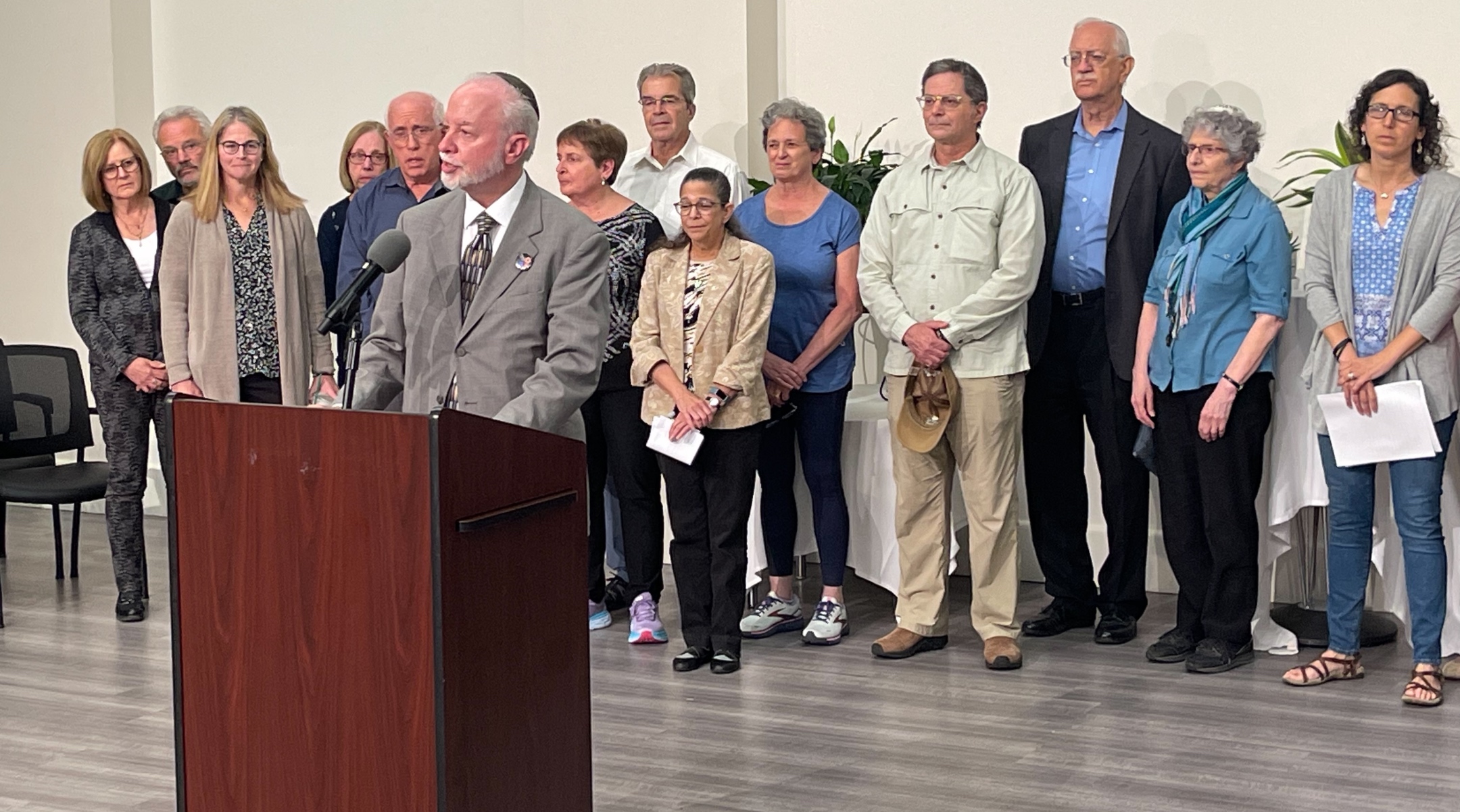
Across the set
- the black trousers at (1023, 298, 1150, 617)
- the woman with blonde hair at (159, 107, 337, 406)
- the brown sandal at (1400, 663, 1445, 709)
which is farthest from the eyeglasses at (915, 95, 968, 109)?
the woman with blonde hair at (159, 107, 337, 406)

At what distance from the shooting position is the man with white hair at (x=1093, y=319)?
4812 millimetres

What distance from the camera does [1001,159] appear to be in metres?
4.78

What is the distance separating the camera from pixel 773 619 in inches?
205

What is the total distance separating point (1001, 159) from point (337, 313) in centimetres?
271

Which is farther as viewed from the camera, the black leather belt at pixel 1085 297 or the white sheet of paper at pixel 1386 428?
the black leather belt at pixel 1085 297

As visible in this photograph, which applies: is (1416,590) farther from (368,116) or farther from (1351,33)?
(368,116)

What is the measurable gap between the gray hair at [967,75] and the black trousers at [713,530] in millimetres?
1180

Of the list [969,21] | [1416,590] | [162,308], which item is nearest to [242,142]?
[162,308]

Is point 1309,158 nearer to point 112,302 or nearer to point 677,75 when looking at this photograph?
point 677,75

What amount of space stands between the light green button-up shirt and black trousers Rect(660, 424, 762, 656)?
583 mm

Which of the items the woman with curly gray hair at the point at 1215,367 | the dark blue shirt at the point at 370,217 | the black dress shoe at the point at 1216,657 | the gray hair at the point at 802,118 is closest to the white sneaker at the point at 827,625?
the woman with curly gray hair at the point at 1215,367

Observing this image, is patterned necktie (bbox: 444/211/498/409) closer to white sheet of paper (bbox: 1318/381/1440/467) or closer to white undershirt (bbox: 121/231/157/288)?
white sheet of paper (bbox: 1318/381/1440/467)

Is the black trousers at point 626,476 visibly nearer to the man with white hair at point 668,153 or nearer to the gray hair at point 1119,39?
the man with white hair at point 668,153

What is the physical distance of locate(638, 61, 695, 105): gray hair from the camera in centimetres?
551
